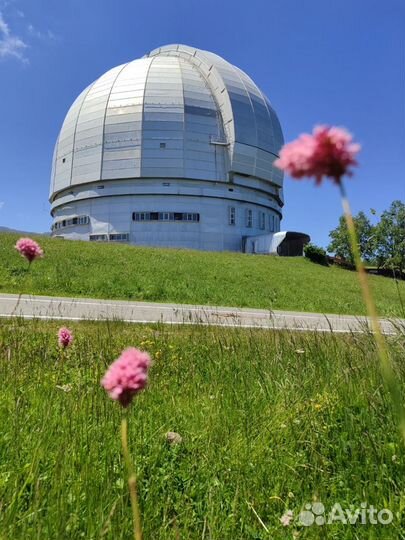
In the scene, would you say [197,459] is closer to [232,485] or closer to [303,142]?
[232,485]

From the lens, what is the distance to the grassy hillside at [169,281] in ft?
51.3

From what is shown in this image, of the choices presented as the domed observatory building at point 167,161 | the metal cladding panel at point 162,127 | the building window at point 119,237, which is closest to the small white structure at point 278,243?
the domed observatory building at point 167,161

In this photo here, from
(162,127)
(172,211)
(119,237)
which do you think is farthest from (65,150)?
(172,211)

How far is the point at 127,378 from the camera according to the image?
818 millimetres

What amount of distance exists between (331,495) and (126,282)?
1533 cm

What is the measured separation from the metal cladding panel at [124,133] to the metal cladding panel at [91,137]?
71 centimetres

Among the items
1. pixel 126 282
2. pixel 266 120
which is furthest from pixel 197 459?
pixel 266 120

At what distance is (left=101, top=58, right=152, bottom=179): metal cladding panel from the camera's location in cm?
4100

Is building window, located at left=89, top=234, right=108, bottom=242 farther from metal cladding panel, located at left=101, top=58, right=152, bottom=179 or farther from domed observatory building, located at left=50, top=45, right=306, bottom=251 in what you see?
metal cladding panel, located at left=101, top=58, right=152, bottom=179

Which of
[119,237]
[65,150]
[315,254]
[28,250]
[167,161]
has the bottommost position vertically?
[28,250]

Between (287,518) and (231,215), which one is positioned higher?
(231,215)

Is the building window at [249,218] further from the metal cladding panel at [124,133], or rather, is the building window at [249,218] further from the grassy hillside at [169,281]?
the grassy hillside at [169,281]

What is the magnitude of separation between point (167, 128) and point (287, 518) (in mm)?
43066

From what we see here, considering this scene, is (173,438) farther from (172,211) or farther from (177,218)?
(172,211)
